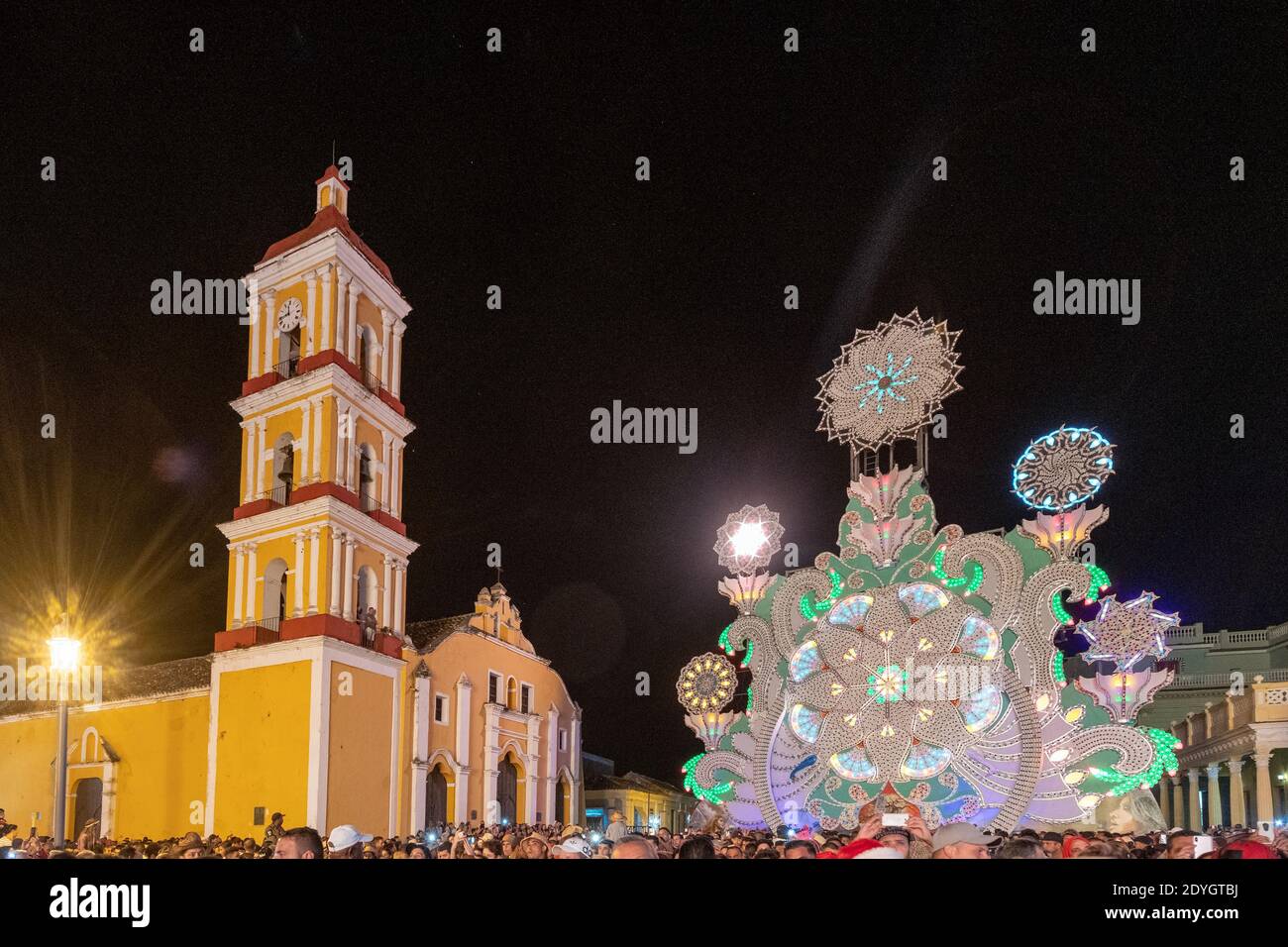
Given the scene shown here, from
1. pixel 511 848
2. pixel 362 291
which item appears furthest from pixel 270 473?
pixel 511 848

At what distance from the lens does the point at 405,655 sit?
3309 centimetres

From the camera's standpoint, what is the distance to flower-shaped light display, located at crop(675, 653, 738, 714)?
2906 cm

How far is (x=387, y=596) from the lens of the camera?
3194cm

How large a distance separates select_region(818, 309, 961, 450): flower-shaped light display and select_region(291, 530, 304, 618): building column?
13.8 metres

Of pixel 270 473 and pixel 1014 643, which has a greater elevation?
pixel 270 473

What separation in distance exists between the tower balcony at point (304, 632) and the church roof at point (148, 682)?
116 inches

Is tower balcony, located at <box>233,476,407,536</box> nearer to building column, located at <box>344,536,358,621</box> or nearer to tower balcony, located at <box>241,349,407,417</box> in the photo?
building column, located at <box>344,536,358,621</box>

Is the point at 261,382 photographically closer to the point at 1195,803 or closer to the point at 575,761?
the point at 575,761

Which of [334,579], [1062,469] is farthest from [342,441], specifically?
[1062,469]

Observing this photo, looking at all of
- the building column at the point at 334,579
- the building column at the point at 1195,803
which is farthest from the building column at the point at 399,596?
the building column at the point at 1195,803

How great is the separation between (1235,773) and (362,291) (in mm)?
26749

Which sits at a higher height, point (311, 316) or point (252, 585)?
point (311, 316)

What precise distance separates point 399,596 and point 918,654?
14.7 m
